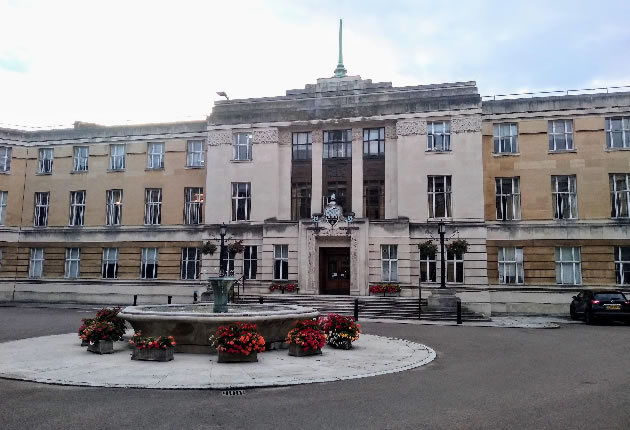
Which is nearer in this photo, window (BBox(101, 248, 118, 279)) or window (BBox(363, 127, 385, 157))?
window (BBox(363, 127, 385, 157))

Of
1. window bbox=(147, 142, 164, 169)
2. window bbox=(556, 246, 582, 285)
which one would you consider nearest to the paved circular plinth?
window bbox=(556, 246, 582, 285)

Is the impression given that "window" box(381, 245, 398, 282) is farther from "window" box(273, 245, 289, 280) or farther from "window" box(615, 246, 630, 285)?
"window" box(615, 246, 630, 285)

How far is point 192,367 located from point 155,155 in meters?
28.2

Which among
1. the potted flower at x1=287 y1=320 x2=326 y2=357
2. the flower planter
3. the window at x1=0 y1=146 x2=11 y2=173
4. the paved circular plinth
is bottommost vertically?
the paved circular plinth

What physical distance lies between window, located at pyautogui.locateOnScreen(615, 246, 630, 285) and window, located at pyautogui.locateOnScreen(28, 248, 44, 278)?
38.2 m

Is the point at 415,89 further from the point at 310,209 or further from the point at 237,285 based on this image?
the point at 237,285

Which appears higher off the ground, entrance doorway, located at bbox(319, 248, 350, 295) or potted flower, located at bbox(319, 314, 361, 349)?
entrance doorway, located at bbox(319, 248, 350, 295)

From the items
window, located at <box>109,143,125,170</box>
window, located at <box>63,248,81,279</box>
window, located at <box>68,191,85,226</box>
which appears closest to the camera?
window, located at <box>63,248,81,279</box>

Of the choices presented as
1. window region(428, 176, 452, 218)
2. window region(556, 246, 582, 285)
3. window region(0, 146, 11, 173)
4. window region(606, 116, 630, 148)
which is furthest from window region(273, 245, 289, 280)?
window region(0, 146, 11, 173)

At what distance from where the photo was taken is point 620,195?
1168 inches

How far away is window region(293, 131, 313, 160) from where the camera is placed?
33.8 m

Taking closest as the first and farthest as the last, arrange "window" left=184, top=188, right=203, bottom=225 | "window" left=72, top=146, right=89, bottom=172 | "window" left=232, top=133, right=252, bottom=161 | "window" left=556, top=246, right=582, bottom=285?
"window" left=556, top=246, right=582, bottom=285, "window" left=232, top=133, right=252, bottom=161, "window" left=184, top=188, right=203, bottom=225, "window" left=72, top=146, right=89, bottom=172

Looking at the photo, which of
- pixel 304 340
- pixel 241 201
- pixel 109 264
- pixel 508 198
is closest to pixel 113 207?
pixel 109 264

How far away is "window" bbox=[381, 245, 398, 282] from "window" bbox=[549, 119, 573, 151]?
37.0 ft
